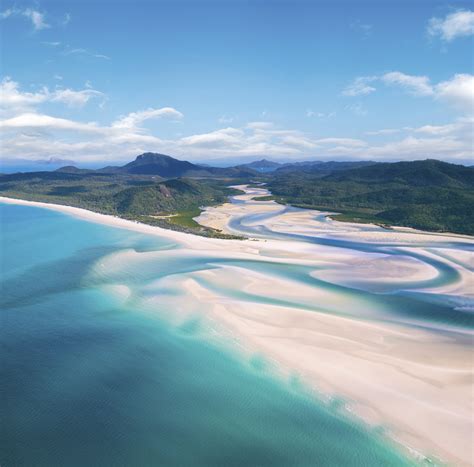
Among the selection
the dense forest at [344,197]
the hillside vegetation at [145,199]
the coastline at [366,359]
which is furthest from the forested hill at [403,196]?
the coastline at [366,359]

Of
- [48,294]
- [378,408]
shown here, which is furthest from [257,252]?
[378,408]

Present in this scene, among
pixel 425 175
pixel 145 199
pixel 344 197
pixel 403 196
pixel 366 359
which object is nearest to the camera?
pixel 366 359

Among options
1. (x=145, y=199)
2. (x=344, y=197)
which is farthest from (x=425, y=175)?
A: (x=145, y=199)

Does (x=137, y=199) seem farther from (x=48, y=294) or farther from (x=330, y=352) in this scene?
(x=330, y=352)

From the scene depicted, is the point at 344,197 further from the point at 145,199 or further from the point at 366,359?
the point at 366,359

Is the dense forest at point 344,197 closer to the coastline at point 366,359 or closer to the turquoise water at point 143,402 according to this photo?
the coastline at point 366,359
